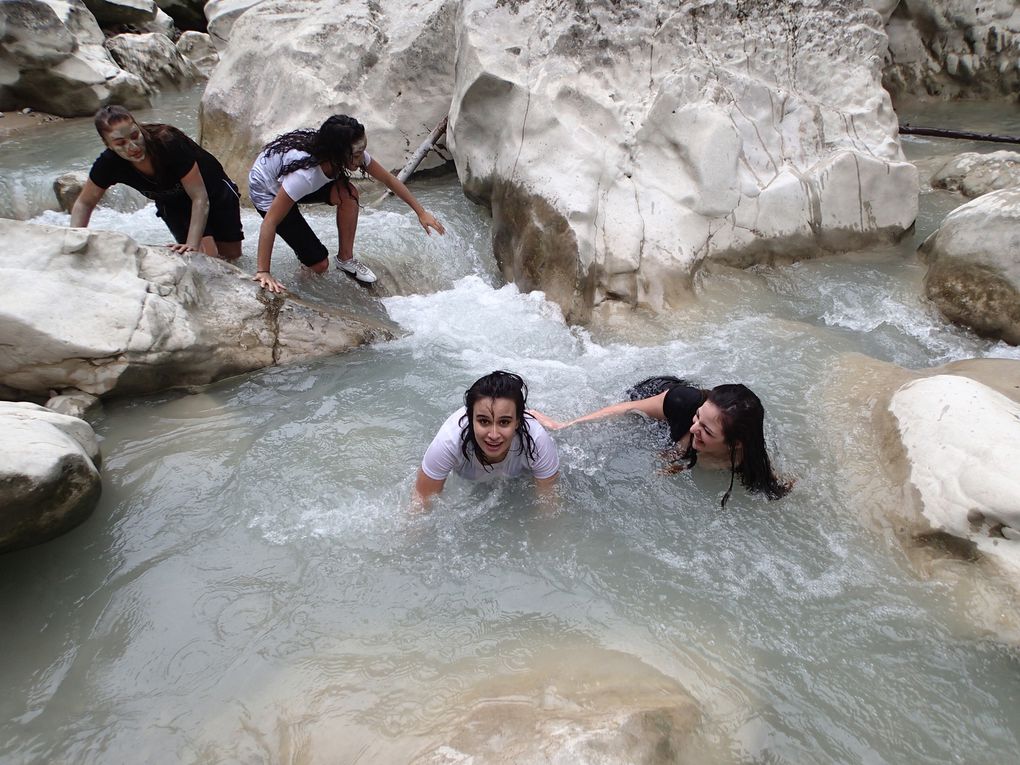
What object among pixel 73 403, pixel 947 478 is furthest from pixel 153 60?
pixel 947 478

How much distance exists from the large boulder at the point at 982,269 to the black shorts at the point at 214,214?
200 inches

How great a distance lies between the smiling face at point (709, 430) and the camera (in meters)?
3.10

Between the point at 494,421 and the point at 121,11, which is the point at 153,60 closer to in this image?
the point at 121,11

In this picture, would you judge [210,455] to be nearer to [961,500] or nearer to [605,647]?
[605,647]

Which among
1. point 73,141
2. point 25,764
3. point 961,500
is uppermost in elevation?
point 73,141

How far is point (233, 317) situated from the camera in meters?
4.25

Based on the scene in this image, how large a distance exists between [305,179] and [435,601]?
2.76 metres

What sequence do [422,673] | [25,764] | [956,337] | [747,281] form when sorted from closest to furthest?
[25,764] < [422,673] < [956,337] < [747,281]

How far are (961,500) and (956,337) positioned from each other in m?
2.44

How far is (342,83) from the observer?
6.87 m

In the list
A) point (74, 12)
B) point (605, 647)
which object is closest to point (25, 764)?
point (605, 647)

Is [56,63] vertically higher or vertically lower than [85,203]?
higher

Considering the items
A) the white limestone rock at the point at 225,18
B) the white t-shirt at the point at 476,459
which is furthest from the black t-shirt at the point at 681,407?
the white limestone rock at the point at 225,18

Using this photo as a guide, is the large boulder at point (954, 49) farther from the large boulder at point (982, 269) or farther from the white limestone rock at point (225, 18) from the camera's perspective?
the white limestone rock at point (225, 18)
